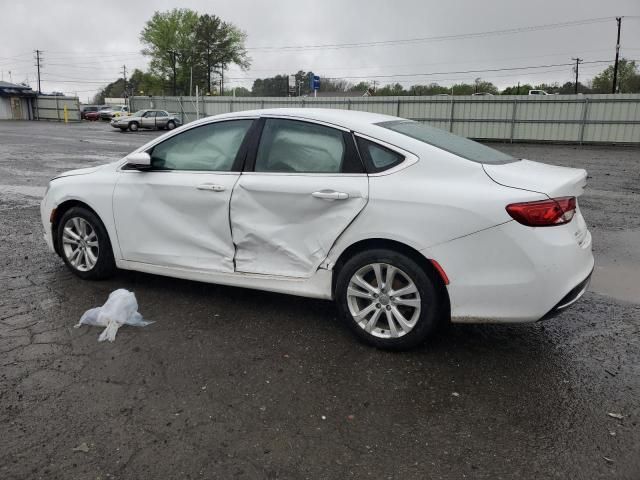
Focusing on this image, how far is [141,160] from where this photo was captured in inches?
179

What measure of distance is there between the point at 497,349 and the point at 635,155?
20.2 m

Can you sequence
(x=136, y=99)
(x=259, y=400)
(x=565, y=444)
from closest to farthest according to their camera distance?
(x=565, y=444)
(x=259, y=400)
(x=136, y=99)

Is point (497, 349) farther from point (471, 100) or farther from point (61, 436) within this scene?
point (471, 100)

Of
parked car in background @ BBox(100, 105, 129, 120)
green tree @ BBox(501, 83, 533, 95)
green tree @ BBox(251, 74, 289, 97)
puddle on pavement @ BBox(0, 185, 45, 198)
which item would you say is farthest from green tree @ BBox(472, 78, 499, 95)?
puddle on pavement @ BBox(0, 185, 45, 198)

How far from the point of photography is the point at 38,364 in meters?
3.52

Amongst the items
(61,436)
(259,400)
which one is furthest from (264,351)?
(61,436)

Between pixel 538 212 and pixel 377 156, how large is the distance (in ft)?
3.66

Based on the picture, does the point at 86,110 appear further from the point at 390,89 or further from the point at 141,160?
the point at 141,160

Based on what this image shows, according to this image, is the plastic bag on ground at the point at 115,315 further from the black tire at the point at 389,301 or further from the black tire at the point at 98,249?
the black tire at the point at 389,301

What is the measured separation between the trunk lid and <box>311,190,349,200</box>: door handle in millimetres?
931

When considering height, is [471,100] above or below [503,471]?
above

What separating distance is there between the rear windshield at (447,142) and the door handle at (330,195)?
0.63m

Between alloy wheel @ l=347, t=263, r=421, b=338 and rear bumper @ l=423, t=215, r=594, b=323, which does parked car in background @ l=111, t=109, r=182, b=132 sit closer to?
alloy wheel @ l=347, t=263, r=421, b=338

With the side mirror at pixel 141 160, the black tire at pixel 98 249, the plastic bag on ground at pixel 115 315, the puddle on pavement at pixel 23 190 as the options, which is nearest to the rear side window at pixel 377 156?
the side mirror at pixel 141 160
